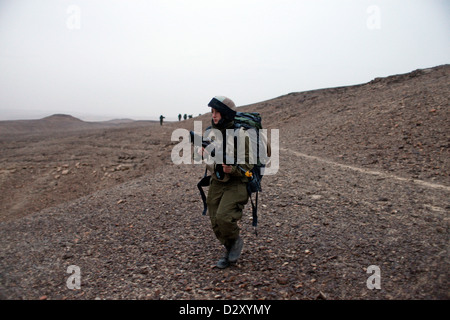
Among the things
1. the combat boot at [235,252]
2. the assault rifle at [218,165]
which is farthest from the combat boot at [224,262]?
the assault rifle at [218,165]

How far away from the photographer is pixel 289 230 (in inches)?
235

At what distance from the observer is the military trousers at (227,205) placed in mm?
4152

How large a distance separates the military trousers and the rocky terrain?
0.59 meters

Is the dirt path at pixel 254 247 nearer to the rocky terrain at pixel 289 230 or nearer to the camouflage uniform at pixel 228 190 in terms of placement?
the rocky terrain at pixel 289 230

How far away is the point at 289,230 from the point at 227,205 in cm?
222

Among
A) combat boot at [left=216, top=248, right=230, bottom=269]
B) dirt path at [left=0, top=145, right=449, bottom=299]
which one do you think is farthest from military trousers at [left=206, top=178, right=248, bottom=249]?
dirt path at [left=0, top=145, right=449, bottom=299]

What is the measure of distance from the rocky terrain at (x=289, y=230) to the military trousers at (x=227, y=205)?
1.93ft

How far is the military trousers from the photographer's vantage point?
415 centimetres

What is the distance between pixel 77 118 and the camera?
208 ft

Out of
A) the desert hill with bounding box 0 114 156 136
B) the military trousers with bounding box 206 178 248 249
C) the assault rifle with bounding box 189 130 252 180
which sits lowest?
the military trousers with bounding box 206 178 248 249

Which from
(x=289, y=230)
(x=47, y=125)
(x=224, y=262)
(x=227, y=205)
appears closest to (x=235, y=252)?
(x=224, y=262)

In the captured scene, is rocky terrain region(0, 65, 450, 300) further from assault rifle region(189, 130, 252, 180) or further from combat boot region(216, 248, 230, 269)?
assault rifle region(189, 130, 252, 180)
